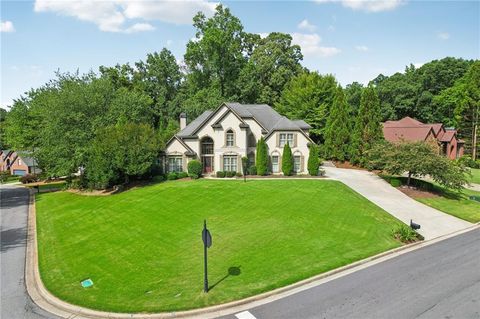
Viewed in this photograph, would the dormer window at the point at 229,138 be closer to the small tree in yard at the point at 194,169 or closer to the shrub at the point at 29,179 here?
the small tree in yard at the point at 194,169

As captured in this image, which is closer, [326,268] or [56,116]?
[326,268]

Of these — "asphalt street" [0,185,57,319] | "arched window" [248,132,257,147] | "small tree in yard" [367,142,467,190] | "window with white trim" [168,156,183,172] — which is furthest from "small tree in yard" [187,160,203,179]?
"small tree in yard" [367,142,467,190]

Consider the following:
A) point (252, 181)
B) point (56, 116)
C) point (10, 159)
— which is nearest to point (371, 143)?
point (252, 181)

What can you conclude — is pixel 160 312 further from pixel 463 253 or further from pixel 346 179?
pixel 346 179

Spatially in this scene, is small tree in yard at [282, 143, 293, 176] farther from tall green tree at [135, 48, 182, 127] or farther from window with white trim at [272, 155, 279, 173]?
tall green tree at [135, 48, 182, 127]

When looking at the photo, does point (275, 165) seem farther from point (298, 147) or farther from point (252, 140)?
point (252, 140)

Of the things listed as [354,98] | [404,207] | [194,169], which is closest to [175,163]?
[194,169]

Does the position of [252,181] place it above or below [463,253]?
above
